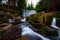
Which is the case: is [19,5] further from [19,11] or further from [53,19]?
[53,19]

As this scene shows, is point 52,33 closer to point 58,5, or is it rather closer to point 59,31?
point 59,31

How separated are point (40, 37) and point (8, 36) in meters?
2.48

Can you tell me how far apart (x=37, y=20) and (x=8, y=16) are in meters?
4.26

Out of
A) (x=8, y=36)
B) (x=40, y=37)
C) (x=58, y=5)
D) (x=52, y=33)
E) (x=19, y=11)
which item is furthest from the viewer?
(x=19, y=11)

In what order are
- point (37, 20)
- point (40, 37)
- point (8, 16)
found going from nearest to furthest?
point (40, 37), point (37, 20), point (8, 16)

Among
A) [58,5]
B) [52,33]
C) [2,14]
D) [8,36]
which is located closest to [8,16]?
[2,14]

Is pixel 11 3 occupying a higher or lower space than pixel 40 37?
higher

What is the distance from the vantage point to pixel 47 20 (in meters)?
12.7

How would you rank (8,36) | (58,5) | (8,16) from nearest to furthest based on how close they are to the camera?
1. (8,36)
2. (8,16)
3. (58,5)

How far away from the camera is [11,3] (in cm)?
2067

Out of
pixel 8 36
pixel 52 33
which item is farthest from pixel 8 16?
pixel 8 36

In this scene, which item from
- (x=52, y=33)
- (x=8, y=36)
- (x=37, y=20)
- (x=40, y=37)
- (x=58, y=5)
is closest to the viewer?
(x=8, y=36)

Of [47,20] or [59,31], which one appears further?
[47,20]

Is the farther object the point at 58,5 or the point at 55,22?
the point at 58,5
